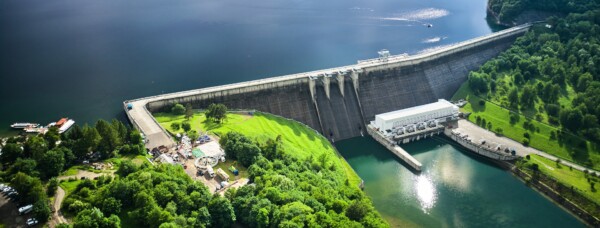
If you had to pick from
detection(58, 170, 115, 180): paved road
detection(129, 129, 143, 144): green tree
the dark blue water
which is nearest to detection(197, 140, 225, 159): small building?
detection(129, 129, 143, 144): green tree

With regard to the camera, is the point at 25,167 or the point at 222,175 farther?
the point at 222,175

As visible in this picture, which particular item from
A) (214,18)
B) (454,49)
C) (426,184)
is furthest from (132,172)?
(214,18)

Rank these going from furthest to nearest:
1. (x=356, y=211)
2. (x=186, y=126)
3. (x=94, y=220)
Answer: (x=186, y=126) < (x=356, y=211) < (x=94, y=220)

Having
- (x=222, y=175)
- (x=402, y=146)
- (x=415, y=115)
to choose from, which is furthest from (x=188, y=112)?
(x=415, y=115)

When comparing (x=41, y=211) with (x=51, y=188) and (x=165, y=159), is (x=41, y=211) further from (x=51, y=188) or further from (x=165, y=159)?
(x=165, y=159)

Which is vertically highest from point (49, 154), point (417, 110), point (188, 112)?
point (49, 154)

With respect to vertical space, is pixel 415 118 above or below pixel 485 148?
above

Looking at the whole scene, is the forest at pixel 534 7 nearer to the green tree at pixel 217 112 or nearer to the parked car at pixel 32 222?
the green tree at pixel 217 112

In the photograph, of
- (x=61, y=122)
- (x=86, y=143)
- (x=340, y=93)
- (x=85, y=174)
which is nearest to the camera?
(x=85, y=174)
